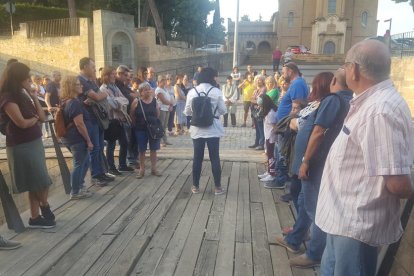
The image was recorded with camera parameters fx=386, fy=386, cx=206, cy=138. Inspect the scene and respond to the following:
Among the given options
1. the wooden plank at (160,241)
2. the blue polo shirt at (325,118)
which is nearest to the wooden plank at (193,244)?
the wooden plank at (160,241)

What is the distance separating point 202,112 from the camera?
17.2 feet

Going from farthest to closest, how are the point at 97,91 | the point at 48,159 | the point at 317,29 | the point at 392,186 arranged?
the point at 317,29
the point at 48,159
the point at 97,91
the point at 392,186

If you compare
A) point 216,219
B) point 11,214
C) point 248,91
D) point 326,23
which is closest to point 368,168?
point 216,219

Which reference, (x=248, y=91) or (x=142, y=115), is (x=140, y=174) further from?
(x=248, y=91)

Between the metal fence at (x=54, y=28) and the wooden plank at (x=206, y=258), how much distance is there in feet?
72.1

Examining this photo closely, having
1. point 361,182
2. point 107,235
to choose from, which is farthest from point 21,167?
point 361,182

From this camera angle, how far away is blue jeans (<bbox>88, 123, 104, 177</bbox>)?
225 inches

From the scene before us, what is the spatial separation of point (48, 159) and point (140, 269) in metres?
4.87

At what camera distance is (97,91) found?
5.83 m

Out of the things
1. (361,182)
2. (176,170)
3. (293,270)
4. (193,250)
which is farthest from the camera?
(176,170)

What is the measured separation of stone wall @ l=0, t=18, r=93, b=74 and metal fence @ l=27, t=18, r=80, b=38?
1.33 feet

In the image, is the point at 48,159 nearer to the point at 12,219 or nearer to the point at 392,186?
the point at 12,219

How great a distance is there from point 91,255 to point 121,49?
21.5 m

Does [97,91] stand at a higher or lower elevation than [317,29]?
lower
